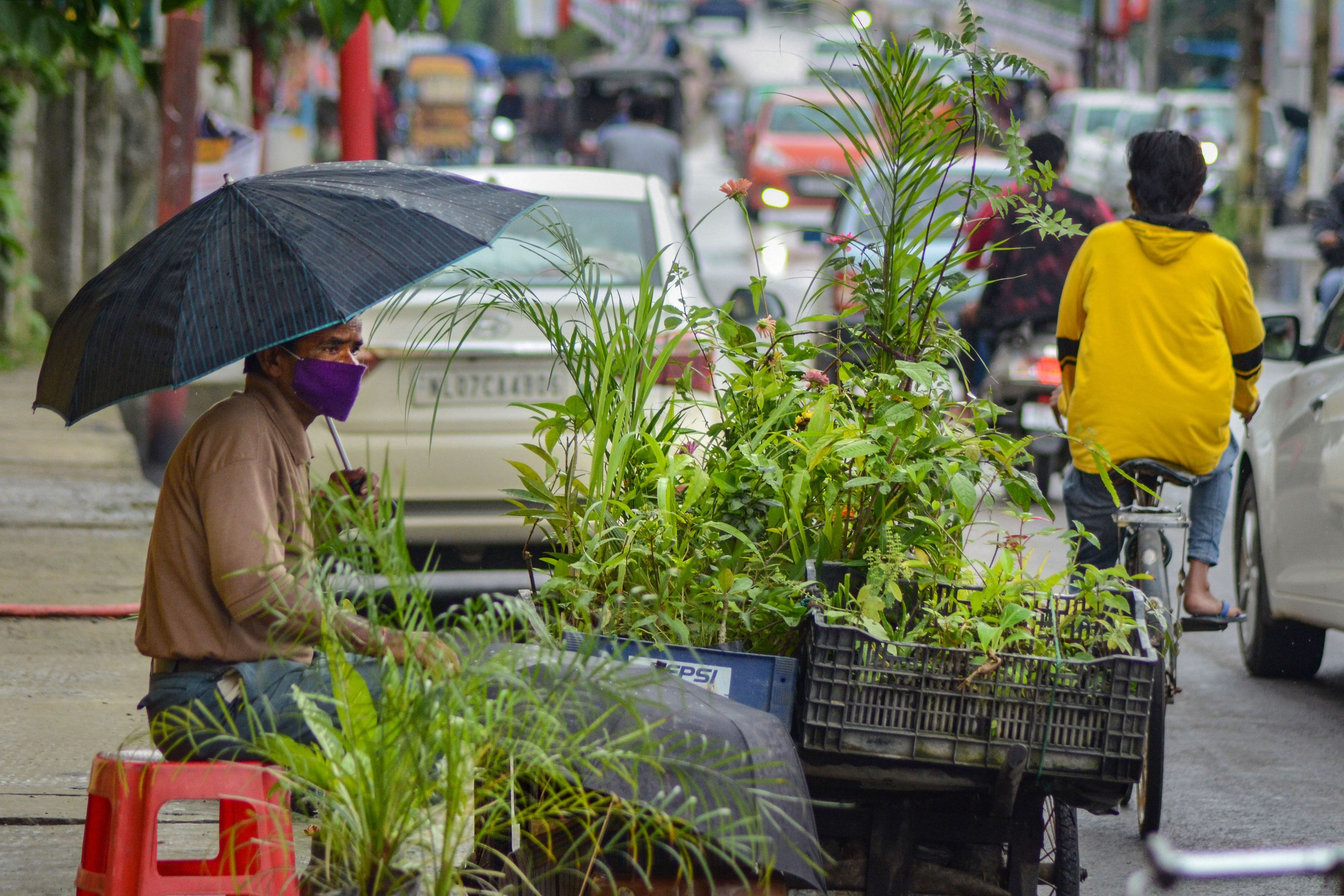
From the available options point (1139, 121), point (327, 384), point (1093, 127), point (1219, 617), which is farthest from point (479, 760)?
point (1093, 127)

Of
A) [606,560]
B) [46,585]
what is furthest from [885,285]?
[46,585]

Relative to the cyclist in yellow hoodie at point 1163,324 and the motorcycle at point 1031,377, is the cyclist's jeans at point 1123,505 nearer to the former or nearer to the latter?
the cyclist in yellow hoodie at point 1163,324

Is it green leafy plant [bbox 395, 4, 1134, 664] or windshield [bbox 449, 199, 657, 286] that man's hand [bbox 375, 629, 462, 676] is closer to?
green leafy plant [bbox 395, 4, 1134, 664]

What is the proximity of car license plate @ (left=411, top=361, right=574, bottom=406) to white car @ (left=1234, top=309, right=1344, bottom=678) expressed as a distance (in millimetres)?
2683

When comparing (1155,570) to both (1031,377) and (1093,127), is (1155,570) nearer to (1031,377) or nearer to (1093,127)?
(1031,377)

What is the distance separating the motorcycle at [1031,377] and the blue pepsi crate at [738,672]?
6.12 metres

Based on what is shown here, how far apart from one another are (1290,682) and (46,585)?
5.28 meters

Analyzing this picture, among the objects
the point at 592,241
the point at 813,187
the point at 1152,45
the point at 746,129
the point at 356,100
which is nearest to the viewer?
the point at 592,241

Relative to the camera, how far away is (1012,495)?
11.9 ft

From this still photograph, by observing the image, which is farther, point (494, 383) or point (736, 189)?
point (494, 383)

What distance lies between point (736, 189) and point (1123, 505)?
205 centimetres

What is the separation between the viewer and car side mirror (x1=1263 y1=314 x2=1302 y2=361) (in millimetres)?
5980

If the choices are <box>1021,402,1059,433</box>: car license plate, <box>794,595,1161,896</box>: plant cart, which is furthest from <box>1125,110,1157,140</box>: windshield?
<box>794,595,1161,896</box>: plant cart

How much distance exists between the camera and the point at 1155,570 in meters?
4.87
